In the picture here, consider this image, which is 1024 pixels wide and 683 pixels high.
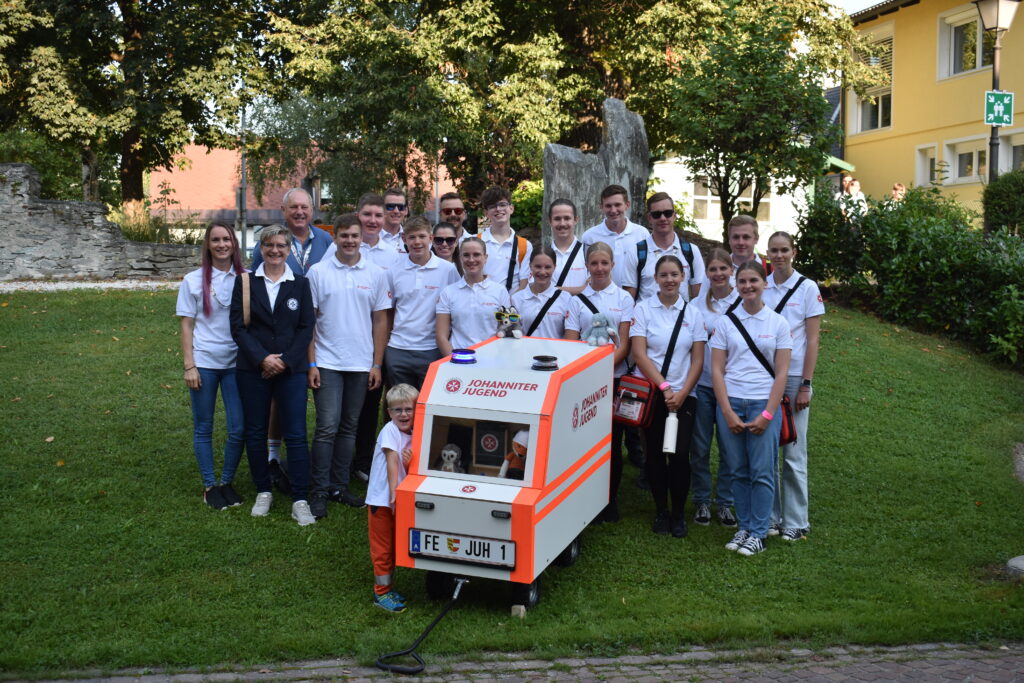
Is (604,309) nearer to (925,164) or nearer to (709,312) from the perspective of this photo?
(709,312)

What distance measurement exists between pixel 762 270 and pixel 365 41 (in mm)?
18321

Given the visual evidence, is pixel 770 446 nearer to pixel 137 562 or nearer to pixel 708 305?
pixel 708 305

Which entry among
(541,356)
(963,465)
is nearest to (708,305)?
(541,356)

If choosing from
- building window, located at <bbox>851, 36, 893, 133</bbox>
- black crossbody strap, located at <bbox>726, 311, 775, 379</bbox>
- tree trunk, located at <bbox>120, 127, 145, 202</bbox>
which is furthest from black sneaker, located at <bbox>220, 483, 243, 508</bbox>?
building window, located at <bbox>851, 36, 893, 133</bbox>

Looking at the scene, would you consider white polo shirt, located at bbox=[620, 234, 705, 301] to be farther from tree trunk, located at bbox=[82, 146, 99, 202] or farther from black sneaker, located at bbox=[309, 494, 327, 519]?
tree trunk, located at bbox=[82, 146, 99, 202]

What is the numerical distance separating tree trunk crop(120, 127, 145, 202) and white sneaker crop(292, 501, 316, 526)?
67.7ft

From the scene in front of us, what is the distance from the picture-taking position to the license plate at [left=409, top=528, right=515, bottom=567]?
5.30 m

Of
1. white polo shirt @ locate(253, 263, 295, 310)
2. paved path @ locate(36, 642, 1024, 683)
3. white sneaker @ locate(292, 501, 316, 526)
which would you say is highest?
white polo shirt @ locate(253, 263, 295, 310)

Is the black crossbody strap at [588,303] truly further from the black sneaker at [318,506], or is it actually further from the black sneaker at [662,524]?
the black sneaker at [318,506]

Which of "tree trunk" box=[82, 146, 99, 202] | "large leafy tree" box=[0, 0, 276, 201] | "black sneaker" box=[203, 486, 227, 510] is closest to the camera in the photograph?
"black sneaker" box=[203, 486, 227, 510]

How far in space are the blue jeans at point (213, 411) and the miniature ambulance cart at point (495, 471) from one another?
196 centimetres

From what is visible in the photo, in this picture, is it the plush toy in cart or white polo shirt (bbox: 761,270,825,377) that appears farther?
white polo shirt (bbox: 761,270,825,377)

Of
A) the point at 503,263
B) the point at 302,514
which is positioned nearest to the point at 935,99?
the point at 503,263

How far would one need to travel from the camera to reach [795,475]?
22.4 ft
